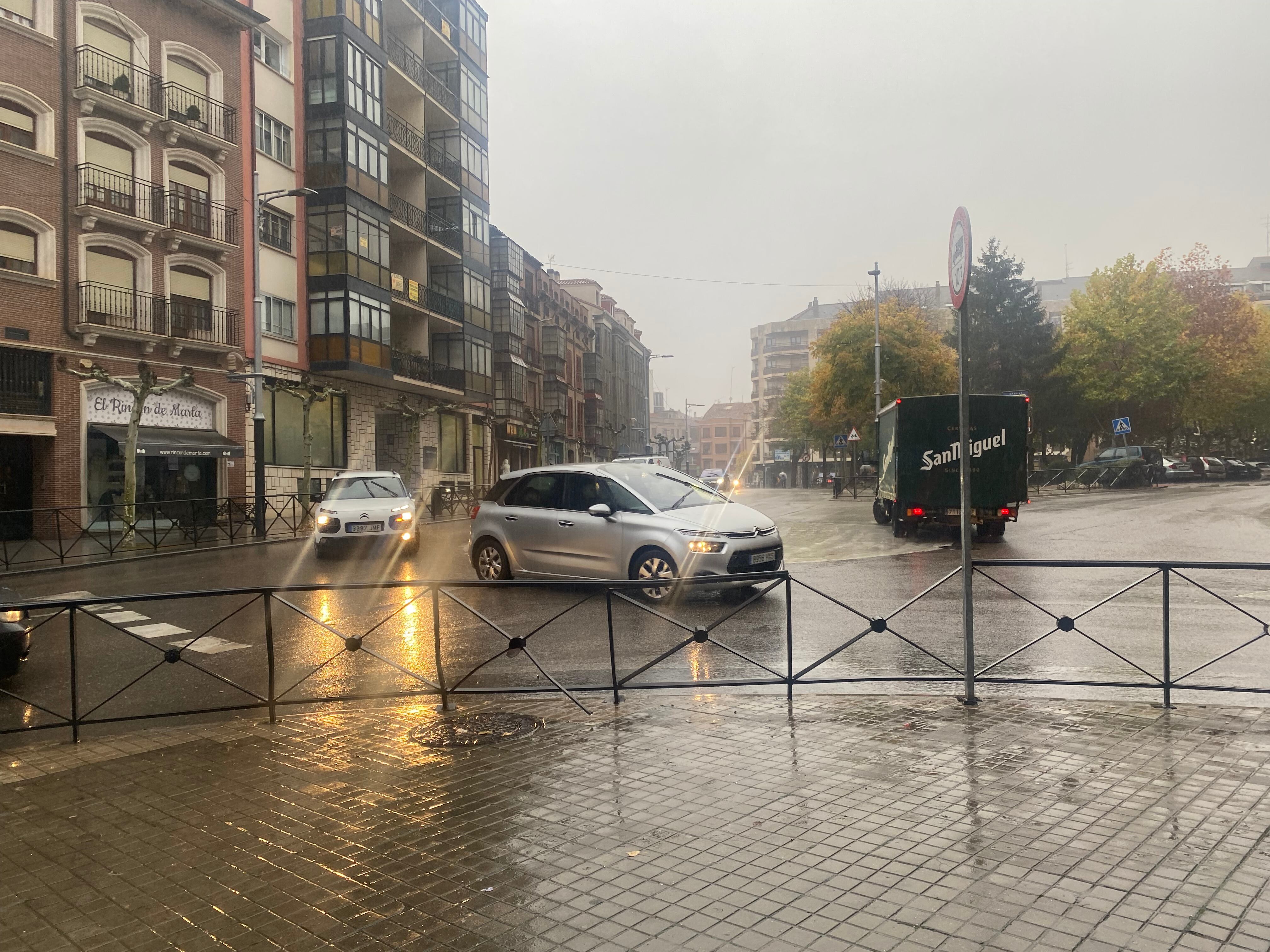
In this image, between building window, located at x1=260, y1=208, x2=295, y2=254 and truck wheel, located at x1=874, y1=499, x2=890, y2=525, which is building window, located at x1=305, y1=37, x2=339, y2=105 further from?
truck wheel, located at x1=874, y1=499, x2=890, y2=525

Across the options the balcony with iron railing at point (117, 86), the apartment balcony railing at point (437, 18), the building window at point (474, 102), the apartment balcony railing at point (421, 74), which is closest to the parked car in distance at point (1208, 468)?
the building window at point (474, 102)

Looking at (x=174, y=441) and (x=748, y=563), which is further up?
(x=174, y=441)

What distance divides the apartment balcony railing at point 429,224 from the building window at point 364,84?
11.3ft

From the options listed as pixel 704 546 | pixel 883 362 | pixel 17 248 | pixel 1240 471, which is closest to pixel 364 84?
pixel 17 248

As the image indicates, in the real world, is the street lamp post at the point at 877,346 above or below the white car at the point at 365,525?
above

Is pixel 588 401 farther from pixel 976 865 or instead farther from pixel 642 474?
pixel 976 865

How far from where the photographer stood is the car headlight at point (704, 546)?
1049cm

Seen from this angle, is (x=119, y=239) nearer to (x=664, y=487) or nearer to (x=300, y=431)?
(x=300, y=431)

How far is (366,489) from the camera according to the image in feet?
61.6

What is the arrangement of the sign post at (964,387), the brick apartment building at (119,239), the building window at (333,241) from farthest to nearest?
the building window at (333,241) → the brick apartment building at (119,239) → the sign post at (964,387)

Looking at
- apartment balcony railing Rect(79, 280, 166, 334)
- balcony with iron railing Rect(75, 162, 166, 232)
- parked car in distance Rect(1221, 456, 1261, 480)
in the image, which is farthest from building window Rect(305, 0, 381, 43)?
parked car in distance Rect(1221, 456, 1261, 480)

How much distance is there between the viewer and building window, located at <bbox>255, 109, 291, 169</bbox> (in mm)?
31359

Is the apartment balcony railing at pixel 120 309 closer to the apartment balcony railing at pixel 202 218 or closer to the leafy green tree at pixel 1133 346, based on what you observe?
the apartment balcony railing at pixel 202 218

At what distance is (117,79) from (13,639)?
23.5 metres
